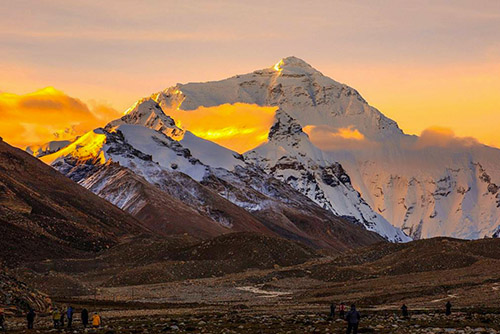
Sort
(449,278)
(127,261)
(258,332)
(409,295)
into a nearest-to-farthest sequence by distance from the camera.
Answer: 1. (258,332)
2. (409,295)
3. (449,278)
4. (127,261)

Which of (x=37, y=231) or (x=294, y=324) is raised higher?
(x=37, y=231)

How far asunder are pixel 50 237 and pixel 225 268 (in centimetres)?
3750

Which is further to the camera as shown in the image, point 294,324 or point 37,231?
point 37,231

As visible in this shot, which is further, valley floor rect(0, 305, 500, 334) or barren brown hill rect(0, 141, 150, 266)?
barren brown hill rect(0, 141, 150, 266)

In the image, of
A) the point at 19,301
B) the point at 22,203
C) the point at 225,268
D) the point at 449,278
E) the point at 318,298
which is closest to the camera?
the point at 19,301

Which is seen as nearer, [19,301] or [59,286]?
[19,301]

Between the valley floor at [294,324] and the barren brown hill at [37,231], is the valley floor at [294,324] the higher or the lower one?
the lower one

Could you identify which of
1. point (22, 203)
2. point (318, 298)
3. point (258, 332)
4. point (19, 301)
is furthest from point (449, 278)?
point (22, 203)

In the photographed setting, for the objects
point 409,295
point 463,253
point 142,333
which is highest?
point 463,253

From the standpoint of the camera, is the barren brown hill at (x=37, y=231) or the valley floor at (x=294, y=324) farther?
the barren brown hill at (x=37, y=231)

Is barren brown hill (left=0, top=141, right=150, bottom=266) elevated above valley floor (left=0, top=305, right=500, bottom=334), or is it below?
above

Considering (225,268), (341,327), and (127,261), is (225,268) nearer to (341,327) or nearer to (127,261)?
(127,261)

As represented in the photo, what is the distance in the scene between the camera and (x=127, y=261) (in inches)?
Result: 6604

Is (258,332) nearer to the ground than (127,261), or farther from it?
nearer to the ground
